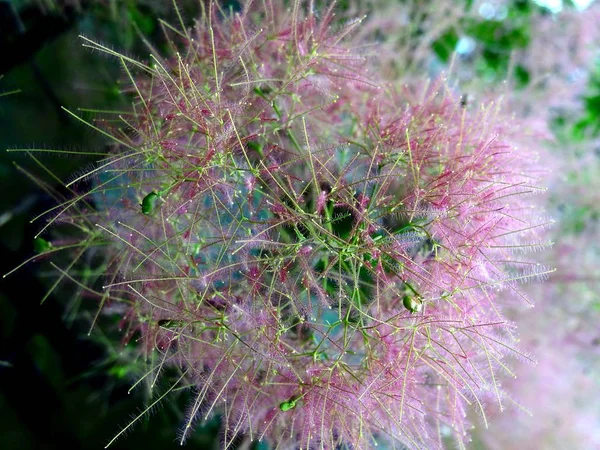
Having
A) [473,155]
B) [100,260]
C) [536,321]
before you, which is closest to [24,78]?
[100,260]

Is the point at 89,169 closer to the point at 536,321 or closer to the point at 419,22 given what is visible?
the point at 419,22

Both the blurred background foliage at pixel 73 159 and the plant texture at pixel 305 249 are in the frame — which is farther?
the blurred background foliage at pixel 73 159

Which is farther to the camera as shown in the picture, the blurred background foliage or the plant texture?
the blurred background foliage

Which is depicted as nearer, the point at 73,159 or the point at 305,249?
the point at 305,249
